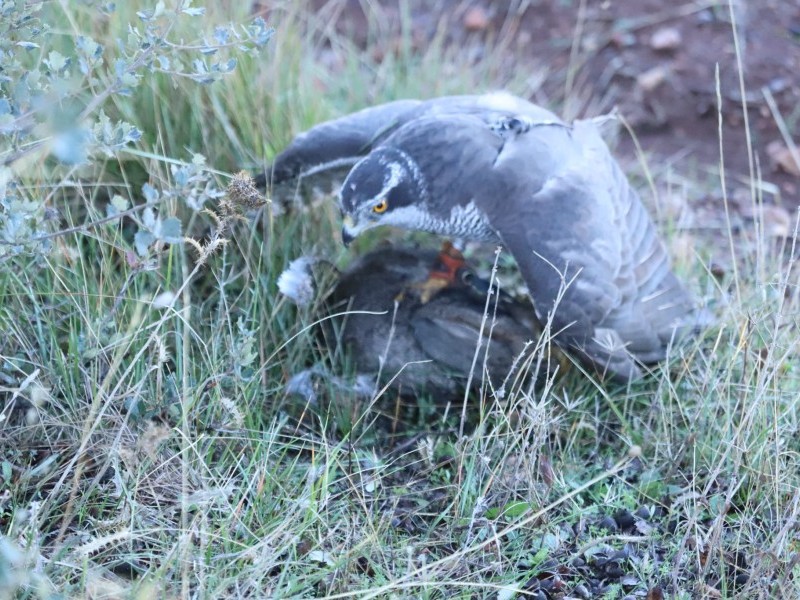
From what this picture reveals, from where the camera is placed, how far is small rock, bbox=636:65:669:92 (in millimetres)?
5902

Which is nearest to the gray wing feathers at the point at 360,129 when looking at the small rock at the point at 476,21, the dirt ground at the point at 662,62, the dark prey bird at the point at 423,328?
the dark prey bird at the point at 423,328

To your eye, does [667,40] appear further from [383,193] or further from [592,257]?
[383,193]

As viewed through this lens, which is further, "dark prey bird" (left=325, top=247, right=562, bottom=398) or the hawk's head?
"dark prey bird" (left=325, top=247, right=562, bottom=398)

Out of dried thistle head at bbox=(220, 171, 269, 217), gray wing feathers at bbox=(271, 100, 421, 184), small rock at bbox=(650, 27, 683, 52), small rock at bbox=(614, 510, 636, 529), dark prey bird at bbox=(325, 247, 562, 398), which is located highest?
dried thistle head at bbox=(220, 171, 269, 217)

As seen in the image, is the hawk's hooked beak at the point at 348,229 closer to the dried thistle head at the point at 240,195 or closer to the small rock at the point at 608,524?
the dried thistle head at the point at 240,195

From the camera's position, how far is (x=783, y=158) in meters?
5.48

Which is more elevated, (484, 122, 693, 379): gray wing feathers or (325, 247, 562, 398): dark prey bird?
(484, 122, 693, 379): gray wing feathers

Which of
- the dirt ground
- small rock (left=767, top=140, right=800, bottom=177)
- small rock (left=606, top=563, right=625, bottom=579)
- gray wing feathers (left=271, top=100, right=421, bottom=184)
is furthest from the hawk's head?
small rock (left=767, top=140, right=800, bottom=177)

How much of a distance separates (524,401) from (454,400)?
73 centimetres

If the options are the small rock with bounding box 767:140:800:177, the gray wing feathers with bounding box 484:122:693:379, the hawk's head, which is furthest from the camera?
the small rock with bounding box 767:140:800:177

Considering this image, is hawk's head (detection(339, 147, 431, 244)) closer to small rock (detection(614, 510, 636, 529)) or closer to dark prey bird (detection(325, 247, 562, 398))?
dark prey bird (detection(325, 247, 562, 398))

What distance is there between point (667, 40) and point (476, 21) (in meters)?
1.26

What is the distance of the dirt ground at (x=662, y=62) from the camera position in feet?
18.3

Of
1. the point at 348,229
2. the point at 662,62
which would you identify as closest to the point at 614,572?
the point at 348,229
